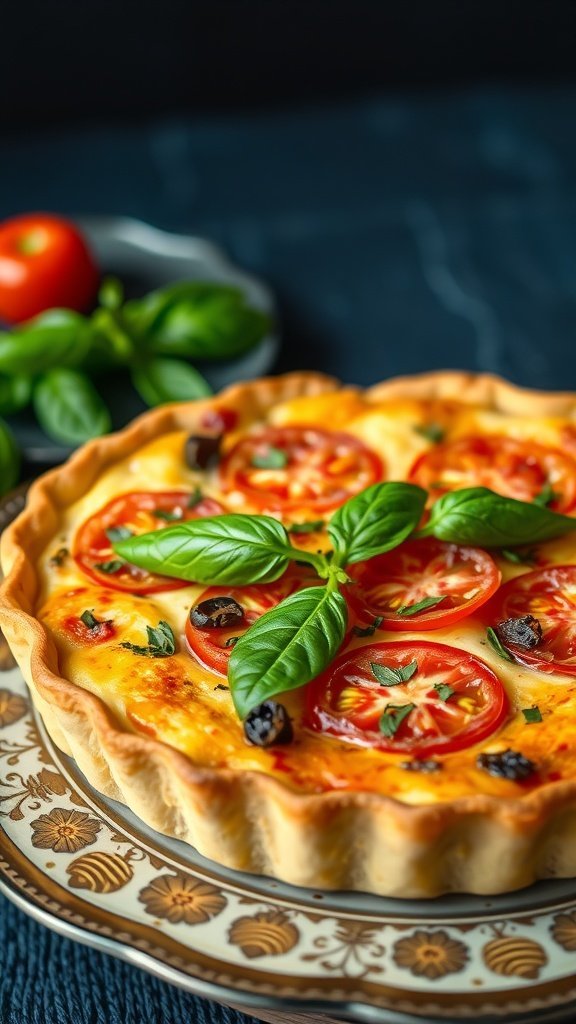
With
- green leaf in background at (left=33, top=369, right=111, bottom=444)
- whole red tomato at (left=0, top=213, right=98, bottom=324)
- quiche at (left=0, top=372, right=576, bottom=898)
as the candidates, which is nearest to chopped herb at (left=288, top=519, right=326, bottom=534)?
quiche at (left=0, top=372, right=576, bottom=898)

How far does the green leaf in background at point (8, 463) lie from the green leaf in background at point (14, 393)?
43 cm

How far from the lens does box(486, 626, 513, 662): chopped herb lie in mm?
3445

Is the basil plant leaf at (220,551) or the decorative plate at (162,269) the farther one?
the decorative plate at (162,269)

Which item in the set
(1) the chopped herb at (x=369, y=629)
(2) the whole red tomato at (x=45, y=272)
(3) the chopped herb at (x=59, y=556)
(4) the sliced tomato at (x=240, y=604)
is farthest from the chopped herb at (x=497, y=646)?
(2) the whole red tomato at (x=45, y=272)

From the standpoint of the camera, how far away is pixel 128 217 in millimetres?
Result: 7570

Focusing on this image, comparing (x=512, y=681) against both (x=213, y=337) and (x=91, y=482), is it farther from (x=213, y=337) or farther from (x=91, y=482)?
(x=213, y=337)

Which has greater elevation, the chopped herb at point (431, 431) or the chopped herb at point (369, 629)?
the chopped herb at point (431, 431)

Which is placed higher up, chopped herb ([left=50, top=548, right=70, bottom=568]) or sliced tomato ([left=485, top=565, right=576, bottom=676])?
sliced tomato ([left=485, top=565, right=576, bottom=676])

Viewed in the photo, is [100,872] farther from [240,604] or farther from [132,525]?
[132,525]

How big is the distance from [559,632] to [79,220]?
4.47 meters

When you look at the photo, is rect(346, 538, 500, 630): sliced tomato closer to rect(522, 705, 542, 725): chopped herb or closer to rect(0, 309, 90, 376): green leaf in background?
rect(522, 705, 542, 725): chopped herb

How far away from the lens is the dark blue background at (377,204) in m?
6.47

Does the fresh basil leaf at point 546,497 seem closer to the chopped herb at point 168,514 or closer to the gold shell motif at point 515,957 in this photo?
the chopped herb at point 168,514

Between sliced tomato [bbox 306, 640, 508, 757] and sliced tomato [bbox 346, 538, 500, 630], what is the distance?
115mm
